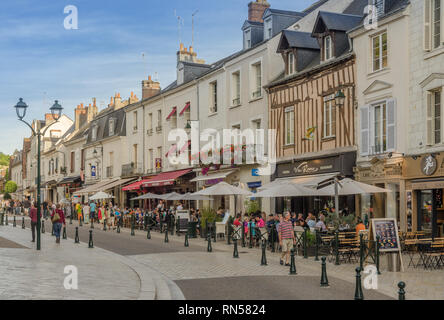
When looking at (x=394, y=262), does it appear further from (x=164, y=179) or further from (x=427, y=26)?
(x=164, y=179)

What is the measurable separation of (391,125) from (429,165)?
2162mm

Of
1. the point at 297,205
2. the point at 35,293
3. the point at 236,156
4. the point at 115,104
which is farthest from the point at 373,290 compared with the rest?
the point at 115,104

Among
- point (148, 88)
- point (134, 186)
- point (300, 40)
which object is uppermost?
point (148, 88)

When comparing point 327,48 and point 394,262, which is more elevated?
point 327,48

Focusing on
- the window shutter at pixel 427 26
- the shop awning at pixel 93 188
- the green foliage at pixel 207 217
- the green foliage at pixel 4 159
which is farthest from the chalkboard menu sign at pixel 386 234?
the green foliage at pixel 4 159

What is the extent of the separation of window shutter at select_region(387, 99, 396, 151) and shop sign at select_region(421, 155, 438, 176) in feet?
4.73

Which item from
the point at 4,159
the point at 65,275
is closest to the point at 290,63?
the point at 65,275

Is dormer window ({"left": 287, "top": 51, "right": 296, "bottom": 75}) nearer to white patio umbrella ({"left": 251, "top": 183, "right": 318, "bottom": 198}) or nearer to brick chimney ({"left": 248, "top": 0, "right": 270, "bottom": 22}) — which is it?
brick chimney ({"left": 248, "top": 0, "right": 270, "bottom": 22})

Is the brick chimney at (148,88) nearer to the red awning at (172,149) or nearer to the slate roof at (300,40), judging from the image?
the red awning at (172,149)

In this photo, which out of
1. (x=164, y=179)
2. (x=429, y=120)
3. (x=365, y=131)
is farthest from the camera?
(x=164, y=179)

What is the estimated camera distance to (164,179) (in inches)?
1383

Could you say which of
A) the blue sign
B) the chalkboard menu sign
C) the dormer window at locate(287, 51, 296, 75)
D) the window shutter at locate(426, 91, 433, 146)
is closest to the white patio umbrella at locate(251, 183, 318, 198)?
the window shutter at locate(426, 91, 433, 146)

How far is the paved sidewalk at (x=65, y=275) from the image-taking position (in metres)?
9.70

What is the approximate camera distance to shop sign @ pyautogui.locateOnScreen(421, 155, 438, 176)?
1785 centimetres
